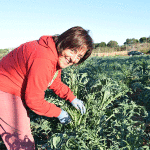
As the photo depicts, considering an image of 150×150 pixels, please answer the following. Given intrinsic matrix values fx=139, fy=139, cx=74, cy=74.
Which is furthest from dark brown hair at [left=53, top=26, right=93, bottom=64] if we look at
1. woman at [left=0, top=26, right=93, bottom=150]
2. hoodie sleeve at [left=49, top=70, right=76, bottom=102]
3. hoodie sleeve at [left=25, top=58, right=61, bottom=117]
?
hoodie sleeve at [left=49, top=70, right=76, bottom=102]

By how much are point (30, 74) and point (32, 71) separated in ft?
0.11

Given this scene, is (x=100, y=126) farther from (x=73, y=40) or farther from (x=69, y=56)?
(x=73, y=40)

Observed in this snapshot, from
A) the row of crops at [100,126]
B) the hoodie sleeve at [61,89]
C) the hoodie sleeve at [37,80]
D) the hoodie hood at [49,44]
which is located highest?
the hoodie hood at [49,44]

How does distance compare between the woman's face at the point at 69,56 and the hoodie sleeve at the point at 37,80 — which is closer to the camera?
the hoodie sleeve at the point at 37,80

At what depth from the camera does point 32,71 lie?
114 cm

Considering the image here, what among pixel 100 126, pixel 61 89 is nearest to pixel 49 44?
pixel 61 89

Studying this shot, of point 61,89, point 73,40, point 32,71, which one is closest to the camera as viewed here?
point 32,71

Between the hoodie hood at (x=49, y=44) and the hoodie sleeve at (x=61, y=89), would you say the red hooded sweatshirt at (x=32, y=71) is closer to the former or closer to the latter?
the hoodie hood at (x=49, y=44)

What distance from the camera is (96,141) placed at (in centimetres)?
138

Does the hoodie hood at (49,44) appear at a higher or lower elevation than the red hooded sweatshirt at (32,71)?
higher

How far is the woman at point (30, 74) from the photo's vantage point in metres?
1.17

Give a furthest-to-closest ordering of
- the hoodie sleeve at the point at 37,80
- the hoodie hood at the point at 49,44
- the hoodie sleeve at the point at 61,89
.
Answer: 1. the hoodie sleeve at the point at 61,89
2. the hoodie hood at the point at 49,44
3. the hoodie sleeve at the point at 37,80

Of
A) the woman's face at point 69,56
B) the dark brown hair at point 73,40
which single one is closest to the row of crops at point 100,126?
the woman's face at point 69,56

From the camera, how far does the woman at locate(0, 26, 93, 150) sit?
3.84 feet
